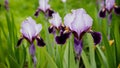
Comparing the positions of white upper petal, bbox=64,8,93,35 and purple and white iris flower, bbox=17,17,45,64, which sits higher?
white upper petal, bbox=64,8,93,35

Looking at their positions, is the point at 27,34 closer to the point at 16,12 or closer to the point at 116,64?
the point at 116,64

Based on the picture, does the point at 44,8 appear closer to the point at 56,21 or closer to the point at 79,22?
the point at 56,21

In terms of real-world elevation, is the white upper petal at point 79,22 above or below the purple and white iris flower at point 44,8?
above

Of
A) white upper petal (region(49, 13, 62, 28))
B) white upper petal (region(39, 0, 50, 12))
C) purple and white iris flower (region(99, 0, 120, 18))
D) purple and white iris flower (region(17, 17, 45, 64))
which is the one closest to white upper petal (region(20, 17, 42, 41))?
purple and white iris flower (region(17, 17, 45, 64))

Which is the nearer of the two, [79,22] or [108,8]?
[79,22]

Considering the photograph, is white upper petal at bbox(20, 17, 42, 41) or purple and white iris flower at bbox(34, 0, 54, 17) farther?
purple and white iris flower at bbox(34, 0, 54, 17)

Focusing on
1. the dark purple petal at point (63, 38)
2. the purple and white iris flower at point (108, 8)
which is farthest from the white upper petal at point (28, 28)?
the purple and white iris flower at point (108, 8)

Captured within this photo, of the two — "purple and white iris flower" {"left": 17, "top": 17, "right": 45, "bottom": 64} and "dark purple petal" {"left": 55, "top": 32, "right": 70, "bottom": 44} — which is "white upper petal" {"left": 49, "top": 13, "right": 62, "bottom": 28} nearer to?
"purple and white iris flower" {"left": 17, "top": 17, "right": 45, "bottom": 64}

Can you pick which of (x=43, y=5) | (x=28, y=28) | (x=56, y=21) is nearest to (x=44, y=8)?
(x=43, y=5)

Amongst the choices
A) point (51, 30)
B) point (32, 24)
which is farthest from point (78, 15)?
point (51, 30)

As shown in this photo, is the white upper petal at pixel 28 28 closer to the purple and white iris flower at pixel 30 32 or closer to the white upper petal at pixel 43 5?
the purple and white iris flower at pixel 30 32

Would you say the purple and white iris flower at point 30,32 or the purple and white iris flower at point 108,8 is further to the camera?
the purple and white iris flower at point 108,8
